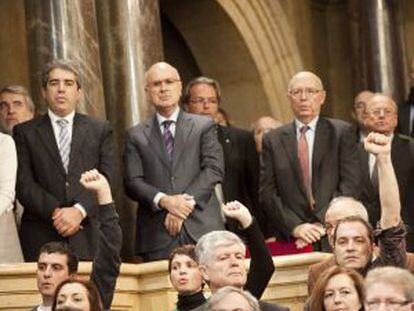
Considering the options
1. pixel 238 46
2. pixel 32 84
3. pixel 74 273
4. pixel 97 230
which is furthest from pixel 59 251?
pixel 238 46

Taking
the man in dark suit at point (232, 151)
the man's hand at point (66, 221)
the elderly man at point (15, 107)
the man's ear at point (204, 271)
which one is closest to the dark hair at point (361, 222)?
the man's ear at point (204, 271)

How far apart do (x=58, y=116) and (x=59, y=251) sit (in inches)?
63.0

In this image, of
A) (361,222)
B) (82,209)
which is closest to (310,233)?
(82,209)

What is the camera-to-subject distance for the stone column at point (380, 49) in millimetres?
15859

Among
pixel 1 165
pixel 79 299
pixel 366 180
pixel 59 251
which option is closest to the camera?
pixel 79 299

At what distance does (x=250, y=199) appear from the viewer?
12320mm

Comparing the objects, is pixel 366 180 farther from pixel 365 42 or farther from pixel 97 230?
pixel 365 42

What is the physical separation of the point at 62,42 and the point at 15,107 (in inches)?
25.8

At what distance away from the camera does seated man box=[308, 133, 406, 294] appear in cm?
921

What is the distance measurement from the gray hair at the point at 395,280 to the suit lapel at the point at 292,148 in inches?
136

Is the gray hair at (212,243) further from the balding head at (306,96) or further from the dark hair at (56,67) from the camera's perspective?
the balding head at (306,96)

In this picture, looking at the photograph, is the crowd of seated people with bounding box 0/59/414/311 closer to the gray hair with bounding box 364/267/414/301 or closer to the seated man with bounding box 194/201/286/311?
the seated man with bounding box 194/201/286/311

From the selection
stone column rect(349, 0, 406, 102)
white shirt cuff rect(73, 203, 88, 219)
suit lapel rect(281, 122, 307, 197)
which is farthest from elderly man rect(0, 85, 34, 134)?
stone column rect(349, 0, 406, 102)

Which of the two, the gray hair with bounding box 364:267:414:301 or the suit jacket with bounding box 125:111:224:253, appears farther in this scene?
the suit jacket with bounding box 125:111:224:253
